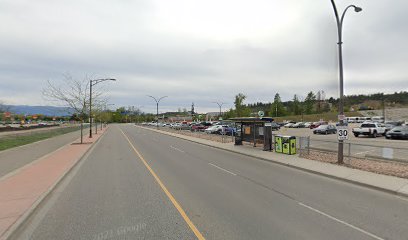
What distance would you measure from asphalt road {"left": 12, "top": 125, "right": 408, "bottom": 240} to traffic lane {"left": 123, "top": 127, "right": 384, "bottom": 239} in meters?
0.02

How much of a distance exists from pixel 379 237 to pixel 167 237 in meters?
3.87

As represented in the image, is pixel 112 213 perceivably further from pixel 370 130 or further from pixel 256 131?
pixel 370 130

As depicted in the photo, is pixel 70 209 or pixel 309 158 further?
→ pixel 309 158

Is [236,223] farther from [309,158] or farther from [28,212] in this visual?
[309,158]

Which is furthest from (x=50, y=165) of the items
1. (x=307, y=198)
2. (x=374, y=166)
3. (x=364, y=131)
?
(x=364, y=131)

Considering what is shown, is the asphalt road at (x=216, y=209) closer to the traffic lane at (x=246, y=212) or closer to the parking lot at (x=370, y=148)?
the traffic lane at (x=246, y=212)

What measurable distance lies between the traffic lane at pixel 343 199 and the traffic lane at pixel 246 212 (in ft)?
1.43

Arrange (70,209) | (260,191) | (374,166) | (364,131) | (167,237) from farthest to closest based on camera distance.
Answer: (364,131)
(374,166)
(260,191)
(70,209)
(167,237)

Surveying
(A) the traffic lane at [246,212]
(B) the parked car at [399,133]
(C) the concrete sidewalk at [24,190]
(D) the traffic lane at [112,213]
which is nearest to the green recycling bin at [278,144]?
(A) the traffic lane at [246,212]

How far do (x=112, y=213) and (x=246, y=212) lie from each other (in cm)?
306

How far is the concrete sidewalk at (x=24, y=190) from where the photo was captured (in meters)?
5.75

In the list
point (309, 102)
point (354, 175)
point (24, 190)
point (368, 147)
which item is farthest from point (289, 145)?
point (309, 102)

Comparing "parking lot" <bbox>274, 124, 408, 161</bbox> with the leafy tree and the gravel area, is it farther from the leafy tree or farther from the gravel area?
the leafy tree

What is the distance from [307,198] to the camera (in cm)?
764
